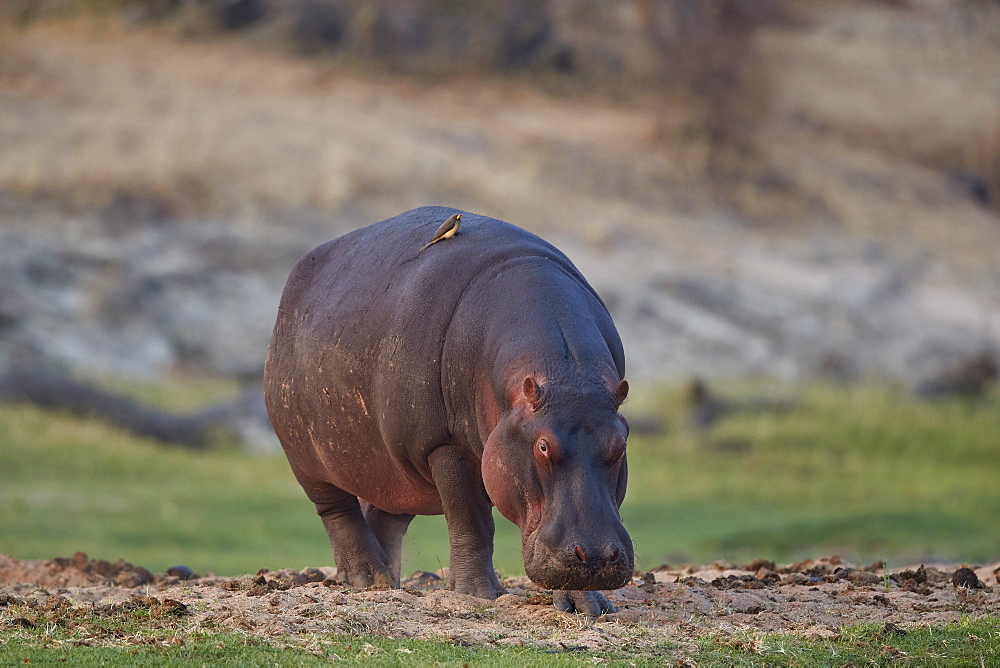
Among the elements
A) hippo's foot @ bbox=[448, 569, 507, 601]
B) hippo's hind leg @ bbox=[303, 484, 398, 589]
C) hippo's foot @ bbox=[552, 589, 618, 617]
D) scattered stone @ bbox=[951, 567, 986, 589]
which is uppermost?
hippo's hind leg @ bbox=[303, 484, 398, 589]

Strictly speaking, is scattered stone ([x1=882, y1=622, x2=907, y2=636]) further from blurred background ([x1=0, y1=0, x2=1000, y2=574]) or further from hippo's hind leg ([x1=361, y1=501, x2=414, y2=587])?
blurred background ([x1=0, y1=0, x2=1000, y2=574])

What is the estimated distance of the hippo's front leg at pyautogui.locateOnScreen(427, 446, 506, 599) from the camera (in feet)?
20.7

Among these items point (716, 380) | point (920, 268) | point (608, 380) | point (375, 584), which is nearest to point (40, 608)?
point (375, 584)

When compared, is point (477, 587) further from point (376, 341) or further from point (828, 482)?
point (828, 482)

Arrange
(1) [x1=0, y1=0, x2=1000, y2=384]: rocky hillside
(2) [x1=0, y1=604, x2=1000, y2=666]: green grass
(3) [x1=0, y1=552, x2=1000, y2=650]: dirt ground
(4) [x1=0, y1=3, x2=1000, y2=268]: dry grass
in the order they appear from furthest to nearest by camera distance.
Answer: (4) [x1=0, y1=3, x2=1000, y2=268]: dry grass → (1) [x1=0, y1=0, x2=1000, y2=384]: rocky hillside → (3) [x1=0, y1=552, x2=1000, y2=650]: dirt ground → (2) [x1=0, y1=604, x2=1000, y2=666]: green grass

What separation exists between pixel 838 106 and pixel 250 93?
17.3 meters

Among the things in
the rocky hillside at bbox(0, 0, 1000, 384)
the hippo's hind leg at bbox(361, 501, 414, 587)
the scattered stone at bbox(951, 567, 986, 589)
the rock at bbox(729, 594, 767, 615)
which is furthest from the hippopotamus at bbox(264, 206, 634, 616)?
the rocky hillside at bbox(0, 0, 1000, 384)

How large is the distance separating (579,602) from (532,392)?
3.98ft

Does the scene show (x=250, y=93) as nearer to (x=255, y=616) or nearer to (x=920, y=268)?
(x=920, y=268)

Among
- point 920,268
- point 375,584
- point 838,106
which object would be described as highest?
point 838,106

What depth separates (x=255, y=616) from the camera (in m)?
5.90

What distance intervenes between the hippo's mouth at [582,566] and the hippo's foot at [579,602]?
2.68 ft

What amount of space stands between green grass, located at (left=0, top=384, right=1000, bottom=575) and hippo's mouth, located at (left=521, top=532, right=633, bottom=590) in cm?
718

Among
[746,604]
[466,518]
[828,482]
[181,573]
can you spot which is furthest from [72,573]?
[828,482]
